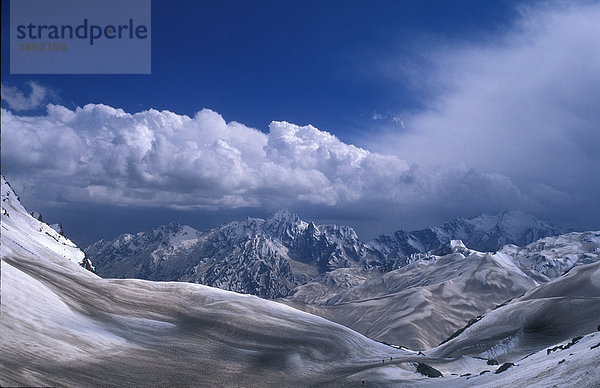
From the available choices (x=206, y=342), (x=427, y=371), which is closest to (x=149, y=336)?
(x=206, y=342)

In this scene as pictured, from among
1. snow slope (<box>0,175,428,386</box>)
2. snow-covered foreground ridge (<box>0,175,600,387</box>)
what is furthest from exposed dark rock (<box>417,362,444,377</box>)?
snow slope (<box>0,175,428,386</box>)

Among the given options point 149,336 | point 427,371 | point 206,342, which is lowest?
point 427,371

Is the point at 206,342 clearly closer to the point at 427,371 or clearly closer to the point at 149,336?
the point at 149,336

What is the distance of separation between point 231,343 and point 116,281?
3208 cm

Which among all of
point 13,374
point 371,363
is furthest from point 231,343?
point 13,374

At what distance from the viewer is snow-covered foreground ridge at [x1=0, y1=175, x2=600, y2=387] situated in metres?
39.9

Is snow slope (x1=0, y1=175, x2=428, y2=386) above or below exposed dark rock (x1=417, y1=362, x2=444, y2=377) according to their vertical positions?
above

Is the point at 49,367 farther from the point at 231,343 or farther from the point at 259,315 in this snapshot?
the point at 259,315

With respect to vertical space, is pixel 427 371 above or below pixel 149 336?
Answer: below

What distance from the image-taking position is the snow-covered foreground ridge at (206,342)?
131 ft

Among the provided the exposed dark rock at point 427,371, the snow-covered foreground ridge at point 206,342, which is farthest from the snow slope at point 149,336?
the exposed dark rock at point 427,371

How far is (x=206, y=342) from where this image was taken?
60094mm

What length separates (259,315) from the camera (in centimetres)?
7950

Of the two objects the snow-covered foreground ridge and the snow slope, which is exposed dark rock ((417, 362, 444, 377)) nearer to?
the snow-covered foreground ridge
